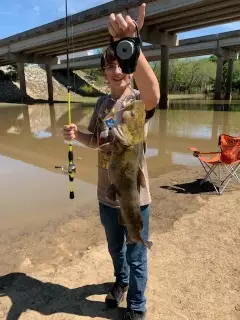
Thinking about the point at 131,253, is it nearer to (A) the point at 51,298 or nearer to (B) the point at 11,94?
(A) the point at 51,298

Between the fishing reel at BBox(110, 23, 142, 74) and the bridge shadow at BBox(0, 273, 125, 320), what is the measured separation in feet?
7.67

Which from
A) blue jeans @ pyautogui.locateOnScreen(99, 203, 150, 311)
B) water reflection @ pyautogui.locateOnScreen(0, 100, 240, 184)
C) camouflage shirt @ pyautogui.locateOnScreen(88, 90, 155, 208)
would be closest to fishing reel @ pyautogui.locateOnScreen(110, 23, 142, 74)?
camouflage shirt @ pyautogui.locateOnScreen(88, 90, 155, 208)

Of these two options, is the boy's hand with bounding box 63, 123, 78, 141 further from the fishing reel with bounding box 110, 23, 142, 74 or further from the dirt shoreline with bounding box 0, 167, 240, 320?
the dirt shoreline with bounding box 0, 167, 240, 320

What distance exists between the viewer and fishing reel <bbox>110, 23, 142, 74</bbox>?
84.6 inches

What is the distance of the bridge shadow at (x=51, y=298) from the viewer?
3.10 m

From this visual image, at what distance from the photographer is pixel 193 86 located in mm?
68938

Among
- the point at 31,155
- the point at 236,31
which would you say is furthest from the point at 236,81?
the point at 31,155

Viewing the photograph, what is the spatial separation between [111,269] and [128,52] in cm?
263

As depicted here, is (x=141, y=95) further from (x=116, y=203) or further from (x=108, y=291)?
(x=108, y=291)

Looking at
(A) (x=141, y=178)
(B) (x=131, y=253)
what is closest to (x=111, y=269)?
(B) (x=131, y=253)

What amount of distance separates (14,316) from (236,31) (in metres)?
A: 36.7

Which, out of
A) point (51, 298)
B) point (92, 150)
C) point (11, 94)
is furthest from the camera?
point (11, 94)

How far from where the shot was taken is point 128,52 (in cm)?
215

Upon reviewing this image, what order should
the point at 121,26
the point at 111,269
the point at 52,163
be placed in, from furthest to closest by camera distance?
the point at 52,163 < the point at 111,269 < the point at 121,26
